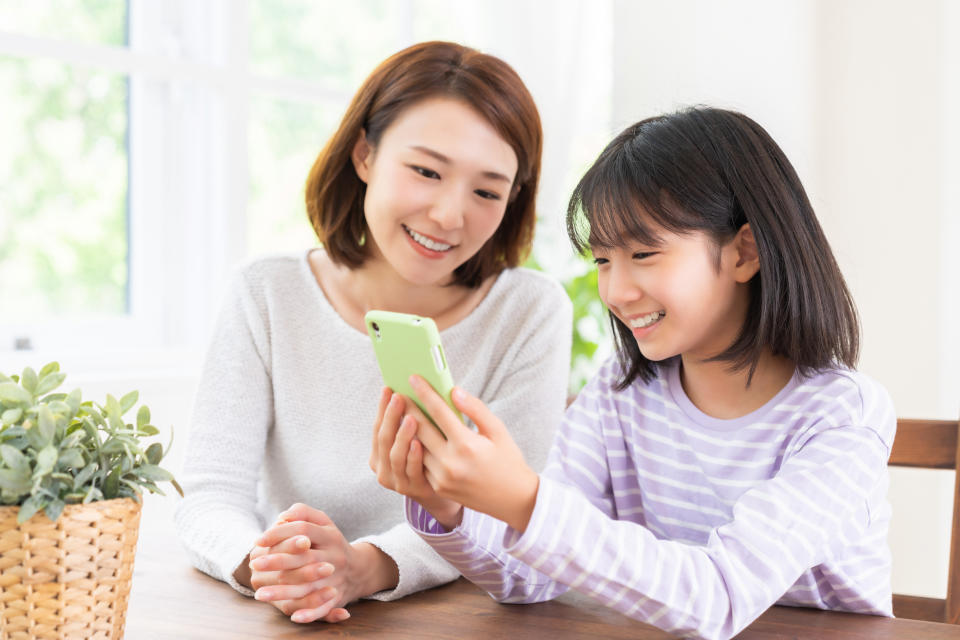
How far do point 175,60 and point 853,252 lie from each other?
1966 millimetres

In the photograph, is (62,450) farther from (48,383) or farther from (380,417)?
(380,417)

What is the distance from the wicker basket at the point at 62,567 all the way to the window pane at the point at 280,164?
1822 millimetres

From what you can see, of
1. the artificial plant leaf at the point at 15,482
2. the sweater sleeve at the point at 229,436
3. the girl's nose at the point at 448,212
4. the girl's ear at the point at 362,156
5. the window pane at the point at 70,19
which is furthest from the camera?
the window pane at the point at 70,19

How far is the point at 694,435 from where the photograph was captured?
118 centimetres

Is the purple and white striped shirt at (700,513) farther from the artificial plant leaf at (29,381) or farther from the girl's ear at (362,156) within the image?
the girl's ear at (362,156)

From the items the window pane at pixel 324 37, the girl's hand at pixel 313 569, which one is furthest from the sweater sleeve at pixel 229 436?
the window pane at pixel 324 37

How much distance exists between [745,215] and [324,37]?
2010 mm

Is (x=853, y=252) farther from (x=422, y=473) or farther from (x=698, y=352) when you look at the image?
(x=422, y=473)

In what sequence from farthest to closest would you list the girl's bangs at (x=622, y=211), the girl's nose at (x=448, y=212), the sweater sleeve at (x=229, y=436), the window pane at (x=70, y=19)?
the window pane at (x=70, y=19)
the girl's nose at (x=448, y=212)
the sweater sleeve at (x=229, y=436)
the girl's bangs at (x=622, y=211)

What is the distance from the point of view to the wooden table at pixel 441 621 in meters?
0.91

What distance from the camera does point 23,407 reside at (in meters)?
0.75

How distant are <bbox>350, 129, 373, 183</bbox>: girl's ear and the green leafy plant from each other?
0.84 m

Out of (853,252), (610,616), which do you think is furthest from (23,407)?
(853,252)

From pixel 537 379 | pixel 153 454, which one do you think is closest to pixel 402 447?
pixel 153 454
